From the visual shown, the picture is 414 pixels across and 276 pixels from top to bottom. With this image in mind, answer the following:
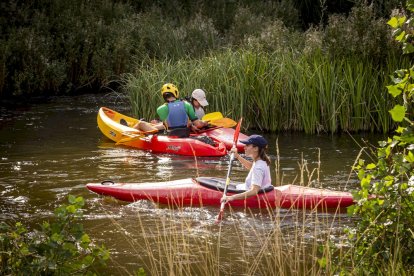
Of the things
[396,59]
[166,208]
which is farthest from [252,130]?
[166,208]

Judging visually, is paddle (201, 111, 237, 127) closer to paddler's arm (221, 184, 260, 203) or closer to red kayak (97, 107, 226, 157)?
red kayak (97, 107, 226, 157)

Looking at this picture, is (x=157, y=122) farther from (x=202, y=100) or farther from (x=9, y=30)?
(x=9, y=30)

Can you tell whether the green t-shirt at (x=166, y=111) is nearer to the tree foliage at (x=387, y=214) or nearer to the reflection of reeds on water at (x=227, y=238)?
the reflection of reeds on water at (x=227, y=238)

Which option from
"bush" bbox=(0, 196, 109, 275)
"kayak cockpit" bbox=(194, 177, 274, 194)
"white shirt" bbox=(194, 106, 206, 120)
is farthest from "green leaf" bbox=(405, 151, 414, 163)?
"white shirt" bbox=(194, 106, 206, 120)

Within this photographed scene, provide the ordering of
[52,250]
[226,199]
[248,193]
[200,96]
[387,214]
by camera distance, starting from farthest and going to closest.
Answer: [200,96]
[248,193]
[226,199]
[387,214]
[52,250]

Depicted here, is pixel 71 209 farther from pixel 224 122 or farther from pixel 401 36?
pixel 224 122

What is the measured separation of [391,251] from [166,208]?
4.20m

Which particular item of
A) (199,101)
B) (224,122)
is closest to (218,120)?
(224,122)

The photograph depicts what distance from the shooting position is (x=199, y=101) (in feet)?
38.4

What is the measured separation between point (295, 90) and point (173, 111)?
7.43 feet

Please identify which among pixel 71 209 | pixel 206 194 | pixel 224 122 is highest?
pixel 71 209

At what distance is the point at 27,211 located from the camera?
316 inches

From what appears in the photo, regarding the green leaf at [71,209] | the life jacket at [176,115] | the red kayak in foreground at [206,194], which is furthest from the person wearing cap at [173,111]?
the green leaf at [71,209]

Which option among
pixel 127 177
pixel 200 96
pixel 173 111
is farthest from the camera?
pixel 200 96
